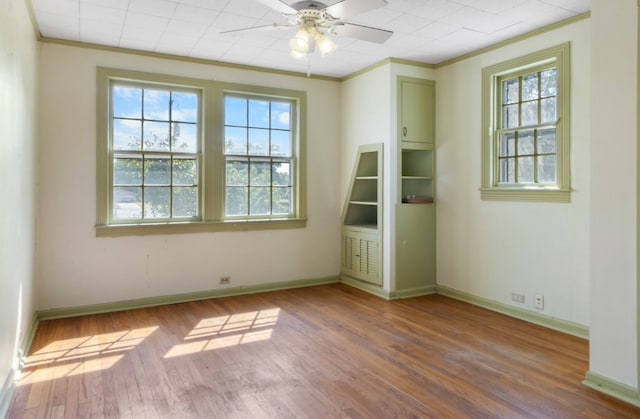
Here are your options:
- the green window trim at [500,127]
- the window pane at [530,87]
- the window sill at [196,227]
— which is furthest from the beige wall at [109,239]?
the window pane at [530,87]

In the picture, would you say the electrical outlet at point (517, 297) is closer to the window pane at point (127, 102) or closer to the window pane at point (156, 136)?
the window pane at point (156, 136)

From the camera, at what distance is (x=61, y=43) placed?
14.2ft

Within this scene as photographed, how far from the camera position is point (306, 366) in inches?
127

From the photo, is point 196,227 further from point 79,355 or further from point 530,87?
point 530,87

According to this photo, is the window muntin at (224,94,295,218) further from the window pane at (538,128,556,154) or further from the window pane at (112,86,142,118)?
the window pane at (538,128,556,154)

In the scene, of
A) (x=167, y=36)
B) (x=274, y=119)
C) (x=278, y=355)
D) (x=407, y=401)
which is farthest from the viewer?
(x=274, y=119)

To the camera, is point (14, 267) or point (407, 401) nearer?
point (407, 401)

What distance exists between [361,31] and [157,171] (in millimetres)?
2847

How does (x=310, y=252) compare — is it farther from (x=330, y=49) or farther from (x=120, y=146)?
(x=330, y=49)

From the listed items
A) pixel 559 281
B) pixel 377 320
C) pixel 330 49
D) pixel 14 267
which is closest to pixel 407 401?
pixel 377 320

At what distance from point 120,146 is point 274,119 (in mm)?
1874

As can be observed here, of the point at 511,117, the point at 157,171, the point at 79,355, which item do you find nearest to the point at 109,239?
the point at 157,171

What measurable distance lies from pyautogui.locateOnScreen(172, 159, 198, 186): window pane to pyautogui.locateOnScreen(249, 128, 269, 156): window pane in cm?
74

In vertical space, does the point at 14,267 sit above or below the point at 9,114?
below
